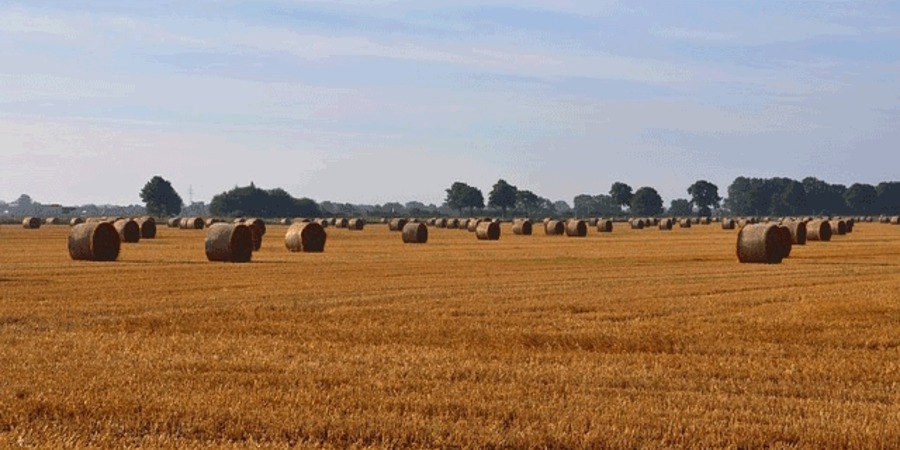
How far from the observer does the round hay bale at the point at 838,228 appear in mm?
74938

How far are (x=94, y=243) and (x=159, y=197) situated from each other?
162753 millimetres

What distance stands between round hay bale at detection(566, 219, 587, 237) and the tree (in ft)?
427

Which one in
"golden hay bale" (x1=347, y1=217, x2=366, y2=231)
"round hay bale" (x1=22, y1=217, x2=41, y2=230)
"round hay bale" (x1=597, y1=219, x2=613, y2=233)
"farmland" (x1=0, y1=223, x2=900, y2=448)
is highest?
"round hay bale" (x1=22, y1=217, x2=41, y2=230)

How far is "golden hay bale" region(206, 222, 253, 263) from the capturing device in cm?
3750

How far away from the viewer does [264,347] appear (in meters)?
15.2

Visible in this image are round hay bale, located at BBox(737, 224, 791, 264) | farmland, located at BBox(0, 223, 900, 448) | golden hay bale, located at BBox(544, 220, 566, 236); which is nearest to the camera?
farmland, located at BBox(0, 223, 900, 448)

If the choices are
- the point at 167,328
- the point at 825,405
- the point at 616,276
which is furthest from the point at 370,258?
the point at 825,405

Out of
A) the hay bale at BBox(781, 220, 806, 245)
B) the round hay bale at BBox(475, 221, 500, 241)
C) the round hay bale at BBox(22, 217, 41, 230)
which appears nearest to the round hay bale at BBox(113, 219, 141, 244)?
the round hay bale at BBox(475, 221, 500, 241)

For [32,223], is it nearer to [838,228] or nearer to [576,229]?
[576,229]

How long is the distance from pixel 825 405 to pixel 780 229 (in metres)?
29.2

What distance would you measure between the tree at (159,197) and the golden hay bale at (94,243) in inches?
6320

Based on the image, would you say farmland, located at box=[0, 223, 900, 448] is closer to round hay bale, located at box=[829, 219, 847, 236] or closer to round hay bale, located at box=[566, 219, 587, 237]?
round hay bale, located at box=[566, 219, 587, 237]

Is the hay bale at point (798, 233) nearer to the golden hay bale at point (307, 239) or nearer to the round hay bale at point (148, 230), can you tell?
the golden hay bale at point (307, 239)

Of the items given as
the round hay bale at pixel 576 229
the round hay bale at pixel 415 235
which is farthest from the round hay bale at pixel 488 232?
the round hay bale at pixel 576 229
